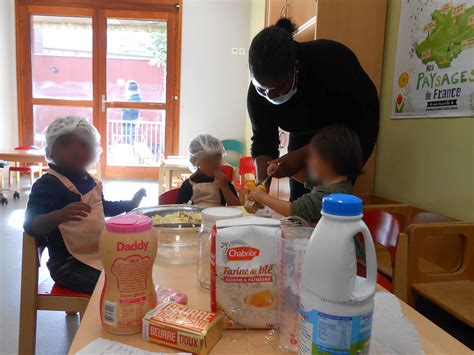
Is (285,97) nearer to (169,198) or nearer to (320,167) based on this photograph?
(320,167)

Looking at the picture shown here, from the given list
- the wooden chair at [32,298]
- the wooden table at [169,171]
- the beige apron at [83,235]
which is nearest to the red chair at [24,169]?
the wooden table at [169,171]

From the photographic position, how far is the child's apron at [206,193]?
6.59 feet

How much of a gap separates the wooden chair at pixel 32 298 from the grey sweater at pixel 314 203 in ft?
2.53

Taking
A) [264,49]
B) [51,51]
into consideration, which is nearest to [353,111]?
[264,49]

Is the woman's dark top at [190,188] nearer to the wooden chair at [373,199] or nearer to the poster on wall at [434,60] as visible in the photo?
the wooden chair at [373,199]

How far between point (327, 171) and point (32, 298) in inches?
40.4

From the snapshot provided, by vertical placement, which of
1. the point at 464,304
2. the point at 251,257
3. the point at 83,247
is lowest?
the point at 464,304

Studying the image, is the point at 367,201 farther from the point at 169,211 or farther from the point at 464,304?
the point at 169,211

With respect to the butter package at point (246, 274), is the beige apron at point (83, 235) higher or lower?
lower

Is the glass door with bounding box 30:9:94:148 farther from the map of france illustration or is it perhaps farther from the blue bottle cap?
the blue bottle cap

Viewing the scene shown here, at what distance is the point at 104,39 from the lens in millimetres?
5289

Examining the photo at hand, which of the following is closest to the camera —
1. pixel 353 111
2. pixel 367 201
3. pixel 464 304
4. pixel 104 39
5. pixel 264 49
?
pixel 264 49

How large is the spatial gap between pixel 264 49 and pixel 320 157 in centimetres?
39

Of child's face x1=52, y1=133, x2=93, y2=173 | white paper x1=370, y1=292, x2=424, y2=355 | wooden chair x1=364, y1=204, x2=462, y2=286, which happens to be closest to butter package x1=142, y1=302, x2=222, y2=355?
white paper x1=370, y1=292, x2=424, y2=355
